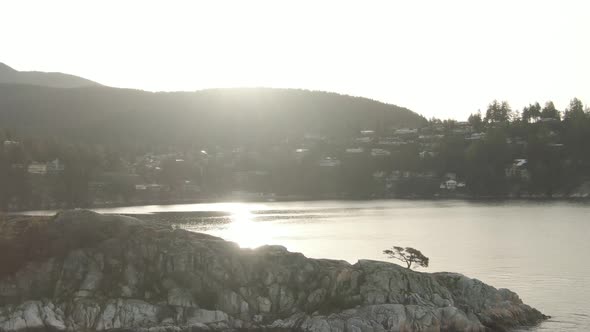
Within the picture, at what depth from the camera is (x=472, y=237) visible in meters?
74.1

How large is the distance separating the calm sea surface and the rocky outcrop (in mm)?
5141

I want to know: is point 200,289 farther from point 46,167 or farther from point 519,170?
point 519,170

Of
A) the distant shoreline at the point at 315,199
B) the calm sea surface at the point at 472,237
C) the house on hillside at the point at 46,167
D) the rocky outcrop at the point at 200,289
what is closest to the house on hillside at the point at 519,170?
the distant shoreline at the point at 315,199

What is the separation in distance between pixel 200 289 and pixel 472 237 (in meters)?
43.2

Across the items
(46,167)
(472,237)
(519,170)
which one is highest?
(519,170)

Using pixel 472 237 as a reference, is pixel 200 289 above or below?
below

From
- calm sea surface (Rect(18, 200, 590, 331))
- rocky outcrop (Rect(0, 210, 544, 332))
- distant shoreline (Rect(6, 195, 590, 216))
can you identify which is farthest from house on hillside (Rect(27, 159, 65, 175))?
rocky outcrop (Rect(0, 210, 544, 332))

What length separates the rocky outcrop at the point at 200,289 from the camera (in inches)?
1375

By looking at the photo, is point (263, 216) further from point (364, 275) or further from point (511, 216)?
point (364, 275)

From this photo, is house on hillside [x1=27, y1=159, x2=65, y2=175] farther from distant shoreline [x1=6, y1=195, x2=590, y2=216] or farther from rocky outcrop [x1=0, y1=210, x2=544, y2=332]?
rocky outcrop [x1=0, y1=210, x2=544, y2=332]

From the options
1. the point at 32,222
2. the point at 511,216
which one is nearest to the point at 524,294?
the point at 32,222

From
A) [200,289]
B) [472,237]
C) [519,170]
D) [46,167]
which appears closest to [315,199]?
[519,170]

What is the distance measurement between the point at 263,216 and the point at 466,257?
57484 mm

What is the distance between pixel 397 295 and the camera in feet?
118
